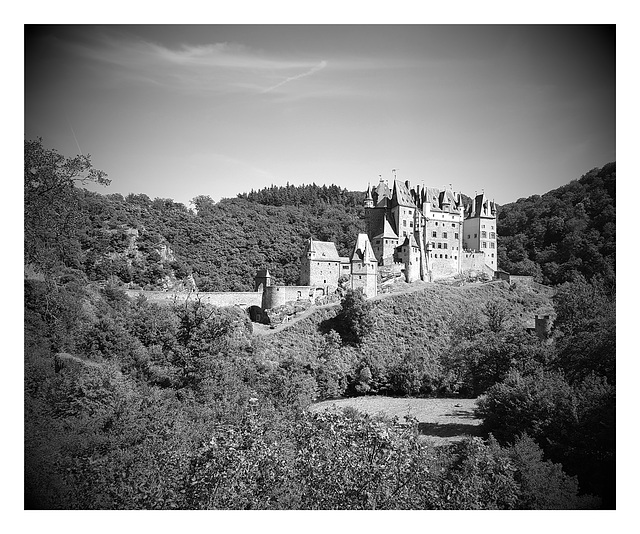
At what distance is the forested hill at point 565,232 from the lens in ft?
24.6

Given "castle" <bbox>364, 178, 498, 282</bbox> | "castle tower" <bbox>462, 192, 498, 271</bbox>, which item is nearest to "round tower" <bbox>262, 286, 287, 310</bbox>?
"castle" <bbox>364, 178, 498, 282</bbox>

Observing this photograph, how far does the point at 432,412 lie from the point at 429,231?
14617mm

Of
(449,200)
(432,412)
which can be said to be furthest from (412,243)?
(432,412)

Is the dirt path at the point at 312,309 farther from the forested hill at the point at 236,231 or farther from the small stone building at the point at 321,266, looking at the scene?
the forested hill at the point at 236,231

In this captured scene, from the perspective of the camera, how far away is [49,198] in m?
7.28

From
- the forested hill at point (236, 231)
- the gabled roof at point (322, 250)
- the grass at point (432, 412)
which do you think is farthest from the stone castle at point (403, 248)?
the grass at point (432, 412)

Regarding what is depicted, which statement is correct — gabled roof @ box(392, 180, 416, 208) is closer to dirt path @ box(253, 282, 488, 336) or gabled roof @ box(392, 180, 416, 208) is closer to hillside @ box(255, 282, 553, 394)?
dirt path @ box(253, 282, 488, 336)

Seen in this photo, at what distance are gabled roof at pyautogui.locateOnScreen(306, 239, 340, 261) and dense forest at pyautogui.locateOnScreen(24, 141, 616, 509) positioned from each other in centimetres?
389

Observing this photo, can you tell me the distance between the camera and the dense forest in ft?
20.0

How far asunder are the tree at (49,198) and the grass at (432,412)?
6146mm

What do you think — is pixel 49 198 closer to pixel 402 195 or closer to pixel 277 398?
pixel 277 398
